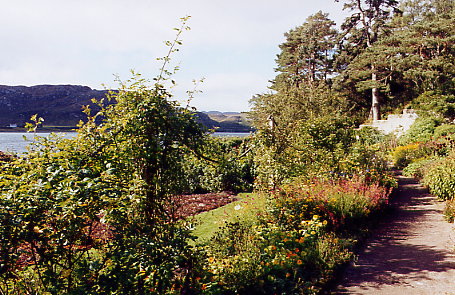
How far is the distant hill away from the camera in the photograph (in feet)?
281

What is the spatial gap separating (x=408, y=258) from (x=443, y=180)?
4140mm

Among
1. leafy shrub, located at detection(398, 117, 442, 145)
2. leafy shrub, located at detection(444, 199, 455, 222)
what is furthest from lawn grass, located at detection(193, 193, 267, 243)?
leafy shrub, located at detection(398, 117, 442, 145)

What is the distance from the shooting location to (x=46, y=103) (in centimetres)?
10506

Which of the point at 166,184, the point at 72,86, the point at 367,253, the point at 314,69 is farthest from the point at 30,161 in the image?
the point at 72,86

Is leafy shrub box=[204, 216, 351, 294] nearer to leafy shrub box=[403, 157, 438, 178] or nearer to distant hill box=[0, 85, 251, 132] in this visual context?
leafy shrub box=[403, 157, 438, 178]

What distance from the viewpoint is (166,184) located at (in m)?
3.54

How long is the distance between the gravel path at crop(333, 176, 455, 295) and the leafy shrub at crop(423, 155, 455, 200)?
0.56m

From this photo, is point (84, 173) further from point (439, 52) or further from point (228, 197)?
point (439, 52)

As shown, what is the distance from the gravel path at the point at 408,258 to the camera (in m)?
4.38

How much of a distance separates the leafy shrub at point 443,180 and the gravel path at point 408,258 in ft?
1.83

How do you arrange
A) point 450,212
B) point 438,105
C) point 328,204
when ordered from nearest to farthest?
point 328,204, point 450,212, point 438,105

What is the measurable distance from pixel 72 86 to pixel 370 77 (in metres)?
131

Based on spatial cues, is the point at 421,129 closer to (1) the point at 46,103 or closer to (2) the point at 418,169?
(2) the point at 418,169

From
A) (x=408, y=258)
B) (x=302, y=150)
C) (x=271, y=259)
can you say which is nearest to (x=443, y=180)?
(x=302, y=150)
